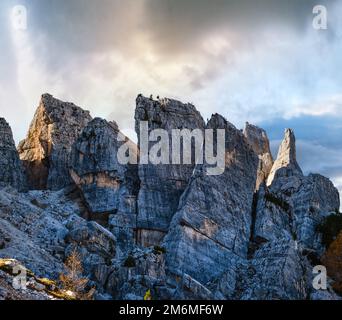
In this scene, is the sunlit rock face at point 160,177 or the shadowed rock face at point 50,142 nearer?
the sunlit rock face at point 160,177

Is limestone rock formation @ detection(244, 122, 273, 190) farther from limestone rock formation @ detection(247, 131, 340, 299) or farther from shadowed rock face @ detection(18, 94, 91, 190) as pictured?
shadowed rock face @ detection(18, 94, 91, 190)

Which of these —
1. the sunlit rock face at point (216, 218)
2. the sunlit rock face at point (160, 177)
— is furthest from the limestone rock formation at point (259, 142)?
the sunlit rock face at point (216, 218)

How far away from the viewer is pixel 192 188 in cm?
11431

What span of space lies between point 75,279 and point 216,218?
127ft

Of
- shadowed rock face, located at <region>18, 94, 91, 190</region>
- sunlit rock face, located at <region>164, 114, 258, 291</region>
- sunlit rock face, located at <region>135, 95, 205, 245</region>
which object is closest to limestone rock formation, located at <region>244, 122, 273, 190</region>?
sunlit rock face, located at <region>135, 95, 205, 245</region>

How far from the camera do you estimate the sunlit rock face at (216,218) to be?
10338 cm

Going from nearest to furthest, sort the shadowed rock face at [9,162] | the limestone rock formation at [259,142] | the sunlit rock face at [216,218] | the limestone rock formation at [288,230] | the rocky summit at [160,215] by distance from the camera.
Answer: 1. the rocky summit at [160,215]
2. the limestone rock formation at [288,230]
3. the sunlit rock face at [216,218]
4. the shadowed rock face at [9,162]
5. the limestone rock formation at [259,142]

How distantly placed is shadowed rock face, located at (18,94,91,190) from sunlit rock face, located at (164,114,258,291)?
121 feet

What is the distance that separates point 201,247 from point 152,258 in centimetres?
1395

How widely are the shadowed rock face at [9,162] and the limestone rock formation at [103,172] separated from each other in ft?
34.8
